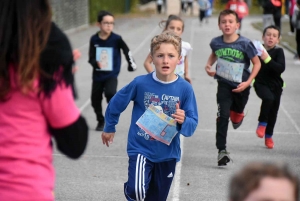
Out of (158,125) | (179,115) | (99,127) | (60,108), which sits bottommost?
(99,127)

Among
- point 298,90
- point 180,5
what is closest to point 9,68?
point 298,90

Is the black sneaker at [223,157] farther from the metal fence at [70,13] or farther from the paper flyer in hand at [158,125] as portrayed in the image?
the metal fence at [70,13]

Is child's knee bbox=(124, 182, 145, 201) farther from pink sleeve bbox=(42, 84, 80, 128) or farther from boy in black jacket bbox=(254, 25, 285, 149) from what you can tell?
boy in black jacket bbox=(254, 25, 285, 149)

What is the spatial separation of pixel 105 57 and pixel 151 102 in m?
5.25

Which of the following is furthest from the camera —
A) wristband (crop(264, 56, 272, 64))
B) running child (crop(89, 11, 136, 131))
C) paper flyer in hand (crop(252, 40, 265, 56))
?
running child (crop(89, 11, 136, 131))

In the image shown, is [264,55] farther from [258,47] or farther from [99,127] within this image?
[99,127]

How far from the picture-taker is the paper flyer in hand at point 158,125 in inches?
235

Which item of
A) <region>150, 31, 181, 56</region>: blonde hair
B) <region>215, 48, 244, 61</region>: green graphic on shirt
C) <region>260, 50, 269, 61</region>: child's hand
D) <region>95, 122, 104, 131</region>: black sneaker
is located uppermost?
<region>150, 31, 181, 56</region>: blonde hair

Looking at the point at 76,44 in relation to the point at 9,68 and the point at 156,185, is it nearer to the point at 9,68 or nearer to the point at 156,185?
the point at 156,185

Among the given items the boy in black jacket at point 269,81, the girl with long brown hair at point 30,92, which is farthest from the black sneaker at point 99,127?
the girl with long brown hair at point 30,92

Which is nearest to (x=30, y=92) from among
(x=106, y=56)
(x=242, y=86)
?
(x=242, y=86)

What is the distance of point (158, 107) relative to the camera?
5957 millimetres

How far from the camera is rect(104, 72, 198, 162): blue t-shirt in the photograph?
5.93 metres

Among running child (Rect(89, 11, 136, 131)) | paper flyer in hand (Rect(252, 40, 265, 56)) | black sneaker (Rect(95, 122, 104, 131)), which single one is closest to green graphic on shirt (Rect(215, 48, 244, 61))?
paper flyer in hand (Rect(252, 40, 265, 56))
